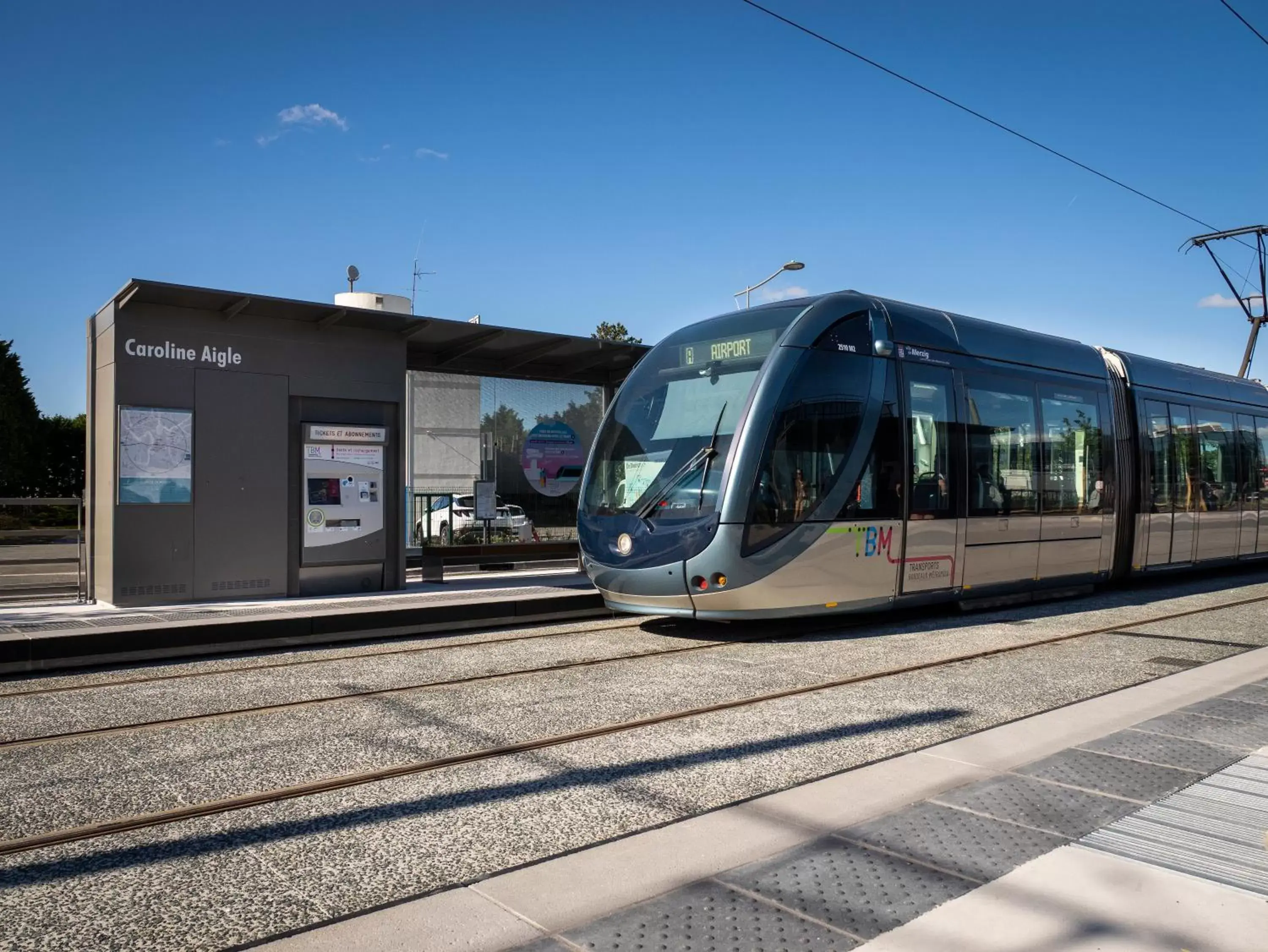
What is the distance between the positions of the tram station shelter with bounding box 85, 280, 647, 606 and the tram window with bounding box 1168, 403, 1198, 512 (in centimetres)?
921

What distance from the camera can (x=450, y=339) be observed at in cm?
1492

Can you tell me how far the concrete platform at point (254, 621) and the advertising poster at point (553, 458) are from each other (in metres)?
3.59

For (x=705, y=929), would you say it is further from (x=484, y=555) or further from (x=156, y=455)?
(x=484, y=555)

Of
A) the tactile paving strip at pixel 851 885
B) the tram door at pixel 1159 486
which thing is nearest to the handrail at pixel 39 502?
the tactile paving strip at pixel 851 885

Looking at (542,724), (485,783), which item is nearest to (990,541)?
(542,724)

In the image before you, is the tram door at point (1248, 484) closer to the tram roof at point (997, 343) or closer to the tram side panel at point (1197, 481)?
the tram side panel at point (1197, 481)

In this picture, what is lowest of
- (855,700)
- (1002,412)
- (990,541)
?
(855,700)

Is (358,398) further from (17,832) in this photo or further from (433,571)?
(17,832)

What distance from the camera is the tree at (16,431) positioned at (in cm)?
4919

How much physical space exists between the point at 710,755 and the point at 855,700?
1830 mm

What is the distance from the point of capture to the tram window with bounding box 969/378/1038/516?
1147 cm

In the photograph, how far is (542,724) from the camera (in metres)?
6.32

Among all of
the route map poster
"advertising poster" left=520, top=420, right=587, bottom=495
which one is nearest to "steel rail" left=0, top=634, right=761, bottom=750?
the route map poster

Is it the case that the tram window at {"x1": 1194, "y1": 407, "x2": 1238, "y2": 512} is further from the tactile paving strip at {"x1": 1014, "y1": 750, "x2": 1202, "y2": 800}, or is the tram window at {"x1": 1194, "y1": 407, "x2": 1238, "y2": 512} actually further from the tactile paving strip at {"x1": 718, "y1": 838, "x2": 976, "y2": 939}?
the tactile paving strip at {"x1": 718, "y1": 838, "x2": 976, "y2": 939}
